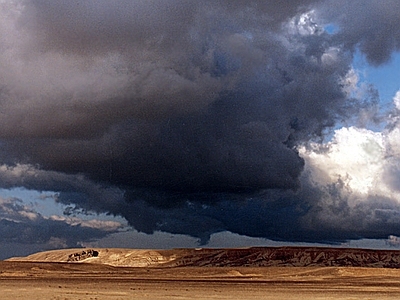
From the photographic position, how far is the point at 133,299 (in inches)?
2221

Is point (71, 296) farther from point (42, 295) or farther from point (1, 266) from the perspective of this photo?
point (1, 266)

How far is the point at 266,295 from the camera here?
66000 millimetres

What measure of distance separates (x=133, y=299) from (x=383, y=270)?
380 feet

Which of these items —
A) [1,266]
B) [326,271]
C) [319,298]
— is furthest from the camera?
[1,266]

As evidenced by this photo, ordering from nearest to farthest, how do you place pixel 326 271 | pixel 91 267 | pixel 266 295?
pixel 266 295
pixel 326 271
pixel 91 267

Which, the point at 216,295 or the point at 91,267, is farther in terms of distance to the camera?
the point at 91,267

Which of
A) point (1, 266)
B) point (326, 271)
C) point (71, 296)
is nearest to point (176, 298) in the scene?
point (71, 296)

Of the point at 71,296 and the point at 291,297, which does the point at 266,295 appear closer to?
the point at 291,297

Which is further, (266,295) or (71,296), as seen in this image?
(266,295)

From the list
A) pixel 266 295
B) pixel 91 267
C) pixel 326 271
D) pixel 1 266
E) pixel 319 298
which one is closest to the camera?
pixel 319 298

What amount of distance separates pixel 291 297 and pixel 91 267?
371 ft

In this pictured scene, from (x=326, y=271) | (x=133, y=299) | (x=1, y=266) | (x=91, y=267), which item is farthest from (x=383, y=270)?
(x=133, y=299)

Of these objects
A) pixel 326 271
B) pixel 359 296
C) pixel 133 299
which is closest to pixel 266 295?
pixel 359 296

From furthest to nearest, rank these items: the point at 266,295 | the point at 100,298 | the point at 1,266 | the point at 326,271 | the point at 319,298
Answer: the point at 1,266
the point at 326,271
the point at 266,295
the point at 319,298
the point at 100,298
